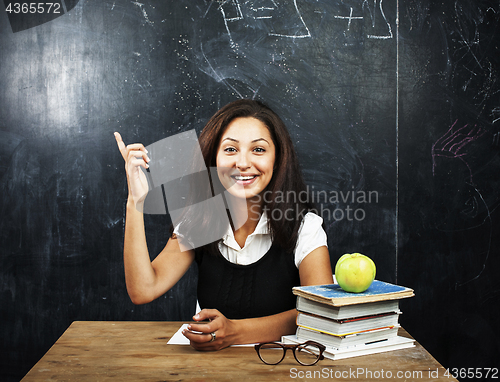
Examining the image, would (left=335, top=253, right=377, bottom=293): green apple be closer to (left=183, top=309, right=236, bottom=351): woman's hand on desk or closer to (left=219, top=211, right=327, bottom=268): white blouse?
(left=183, top=309, right=236, bottom=351): woman's hand on desk

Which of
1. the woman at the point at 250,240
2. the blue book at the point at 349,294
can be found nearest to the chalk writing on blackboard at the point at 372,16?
the woman at the point at 250,240

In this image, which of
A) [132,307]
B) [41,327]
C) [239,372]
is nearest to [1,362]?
[41,327]

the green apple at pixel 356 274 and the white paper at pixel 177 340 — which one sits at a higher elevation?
the green apple at pixel 356 274

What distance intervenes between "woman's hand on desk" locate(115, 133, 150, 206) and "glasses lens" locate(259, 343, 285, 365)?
59 centimetres

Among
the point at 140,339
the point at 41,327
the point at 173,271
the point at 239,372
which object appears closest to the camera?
the point at 239,372

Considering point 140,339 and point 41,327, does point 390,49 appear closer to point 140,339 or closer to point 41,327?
point 140,339

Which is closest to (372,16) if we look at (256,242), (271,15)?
(271,15)

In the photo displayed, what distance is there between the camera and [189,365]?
3.38 feet

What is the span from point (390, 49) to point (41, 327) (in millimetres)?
2669

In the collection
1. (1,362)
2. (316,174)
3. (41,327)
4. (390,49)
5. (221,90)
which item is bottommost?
(1,362)

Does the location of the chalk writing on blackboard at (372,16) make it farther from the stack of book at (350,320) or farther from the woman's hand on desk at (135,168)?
the stack of book at (350,320)

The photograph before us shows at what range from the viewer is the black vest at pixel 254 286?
1.54m

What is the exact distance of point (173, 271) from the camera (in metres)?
1.65

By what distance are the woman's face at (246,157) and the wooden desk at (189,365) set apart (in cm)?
65
